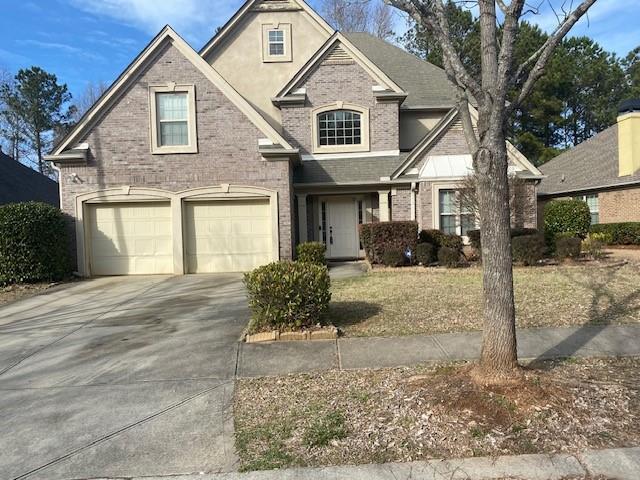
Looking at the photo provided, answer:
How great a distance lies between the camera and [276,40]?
19047 millimetres

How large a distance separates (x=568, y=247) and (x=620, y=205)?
369 inches

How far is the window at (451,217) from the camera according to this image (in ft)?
50.7

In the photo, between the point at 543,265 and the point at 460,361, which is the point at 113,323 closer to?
the point at 460,361

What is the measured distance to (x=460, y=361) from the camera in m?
5.69

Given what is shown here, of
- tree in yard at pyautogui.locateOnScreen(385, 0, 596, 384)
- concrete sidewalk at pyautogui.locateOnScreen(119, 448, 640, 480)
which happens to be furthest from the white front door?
concrete sidewalk at pyautogui.locateOnScreen(119, 448, 640, 480)

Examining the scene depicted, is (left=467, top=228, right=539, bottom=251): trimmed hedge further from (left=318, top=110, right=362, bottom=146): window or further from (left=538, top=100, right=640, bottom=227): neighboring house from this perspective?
(left=538, top=100, right=640, bottom=227): neighboring house

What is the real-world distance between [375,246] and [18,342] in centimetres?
897

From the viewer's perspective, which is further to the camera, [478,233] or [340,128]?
[340,128]

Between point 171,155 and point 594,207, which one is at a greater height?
point 171,155

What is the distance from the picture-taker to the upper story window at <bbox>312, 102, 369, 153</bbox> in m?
17.2

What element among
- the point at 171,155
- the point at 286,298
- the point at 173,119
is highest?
the point at 173,119

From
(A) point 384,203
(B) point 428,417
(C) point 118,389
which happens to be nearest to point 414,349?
(B) point 428,417

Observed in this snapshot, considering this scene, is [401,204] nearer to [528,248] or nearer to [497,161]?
[528,248]

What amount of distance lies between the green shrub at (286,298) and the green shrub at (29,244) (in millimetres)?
8505
